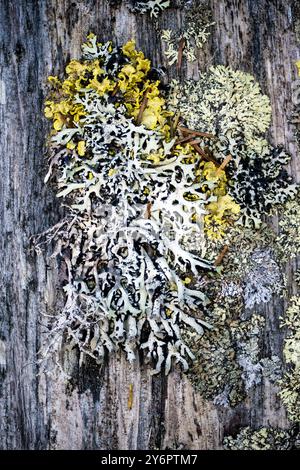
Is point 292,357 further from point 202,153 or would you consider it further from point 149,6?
point 149,6

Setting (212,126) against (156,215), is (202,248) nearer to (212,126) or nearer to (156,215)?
(156,215)

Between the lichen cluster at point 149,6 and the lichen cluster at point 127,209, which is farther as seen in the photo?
the lichen cluster at point 149,6

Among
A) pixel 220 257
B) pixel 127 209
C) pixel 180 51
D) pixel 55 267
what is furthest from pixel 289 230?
pixel 55 267

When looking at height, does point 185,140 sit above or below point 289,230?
above

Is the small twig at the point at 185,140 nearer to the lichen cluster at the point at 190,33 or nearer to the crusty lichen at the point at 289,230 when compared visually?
the lichen cluster at the point at 190,33

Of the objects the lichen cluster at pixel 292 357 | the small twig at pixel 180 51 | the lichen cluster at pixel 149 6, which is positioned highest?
the lichen cluster at pixel 149 6

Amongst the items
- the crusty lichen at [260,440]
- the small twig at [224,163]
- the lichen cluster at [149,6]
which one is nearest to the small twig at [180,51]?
the lichen cluster at [149,6]
